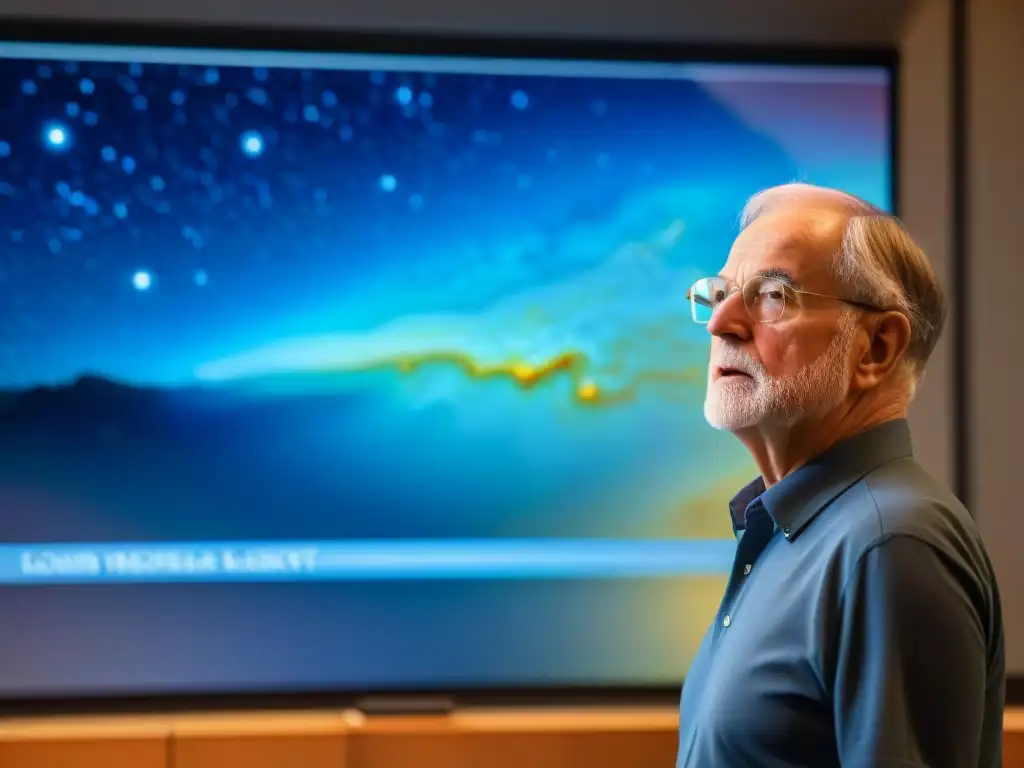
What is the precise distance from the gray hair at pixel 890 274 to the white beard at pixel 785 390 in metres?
0.05

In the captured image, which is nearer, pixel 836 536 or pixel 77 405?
pixel 836 536

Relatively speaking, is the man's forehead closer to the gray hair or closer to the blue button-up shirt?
the gray hair

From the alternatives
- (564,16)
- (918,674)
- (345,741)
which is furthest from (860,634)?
(564,16)

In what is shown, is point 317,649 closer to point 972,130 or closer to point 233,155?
point 233,155

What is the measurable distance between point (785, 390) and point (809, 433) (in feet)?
0.24

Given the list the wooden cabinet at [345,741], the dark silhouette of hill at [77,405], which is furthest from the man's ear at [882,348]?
the dark silhouette of hill at [77,405]

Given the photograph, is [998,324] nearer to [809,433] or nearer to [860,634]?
[809,433]

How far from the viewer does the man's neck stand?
1.24 meters

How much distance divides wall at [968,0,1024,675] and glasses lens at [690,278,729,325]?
1.21 meters

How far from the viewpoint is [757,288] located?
1.26 m

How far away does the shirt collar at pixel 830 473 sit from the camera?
1175 millimetres

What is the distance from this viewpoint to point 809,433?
1253 mm

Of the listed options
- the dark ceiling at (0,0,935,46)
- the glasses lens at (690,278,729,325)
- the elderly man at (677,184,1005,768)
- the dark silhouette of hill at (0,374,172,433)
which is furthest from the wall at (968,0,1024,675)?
the dark silhouette of hill at (0,374,172,433)

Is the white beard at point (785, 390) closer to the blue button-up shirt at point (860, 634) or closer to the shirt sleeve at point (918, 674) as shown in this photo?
the blue button-up shirt at point (860, 634)
